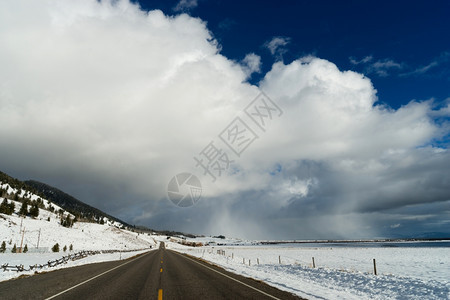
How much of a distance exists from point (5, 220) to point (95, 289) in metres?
106

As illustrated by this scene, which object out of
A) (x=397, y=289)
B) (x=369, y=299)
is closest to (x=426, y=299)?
(x=397, y=289)

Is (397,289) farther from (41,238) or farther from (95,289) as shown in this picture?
(41,238)

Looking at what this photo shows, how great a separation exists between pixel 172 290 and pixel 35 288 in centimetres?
678

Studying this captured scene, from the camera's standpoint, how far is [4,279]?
16422 mm

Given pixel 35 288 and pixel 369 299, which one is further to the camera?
pixel 35 288

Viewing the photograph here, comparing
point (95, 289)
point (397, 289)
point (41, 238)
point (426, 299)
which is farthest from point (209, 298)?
point (41, 238)

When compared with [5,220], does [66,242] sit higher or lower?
lower

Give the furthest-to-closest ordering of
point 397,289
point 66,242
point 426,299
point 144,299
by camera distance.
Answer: point 66,242 < point 397,289 < point 426,299 < point 144,299

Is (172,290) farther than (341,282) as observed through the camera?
No

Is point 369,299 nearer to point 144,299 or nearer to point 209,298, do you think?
point 209,298

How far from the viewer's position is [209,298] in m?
10.2

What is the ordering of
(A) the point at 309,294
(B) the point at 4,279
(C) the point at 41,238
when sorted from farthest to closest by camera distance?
1. (C) the point at 41,238
2. (B) the point at 4,279
3. (A) the point at 309,294

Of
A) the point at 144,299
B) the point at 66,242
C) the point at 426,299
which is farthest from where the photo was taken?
the point at 66,242

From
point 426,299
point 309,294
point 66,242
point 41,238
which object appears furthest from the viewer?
point 66,242
